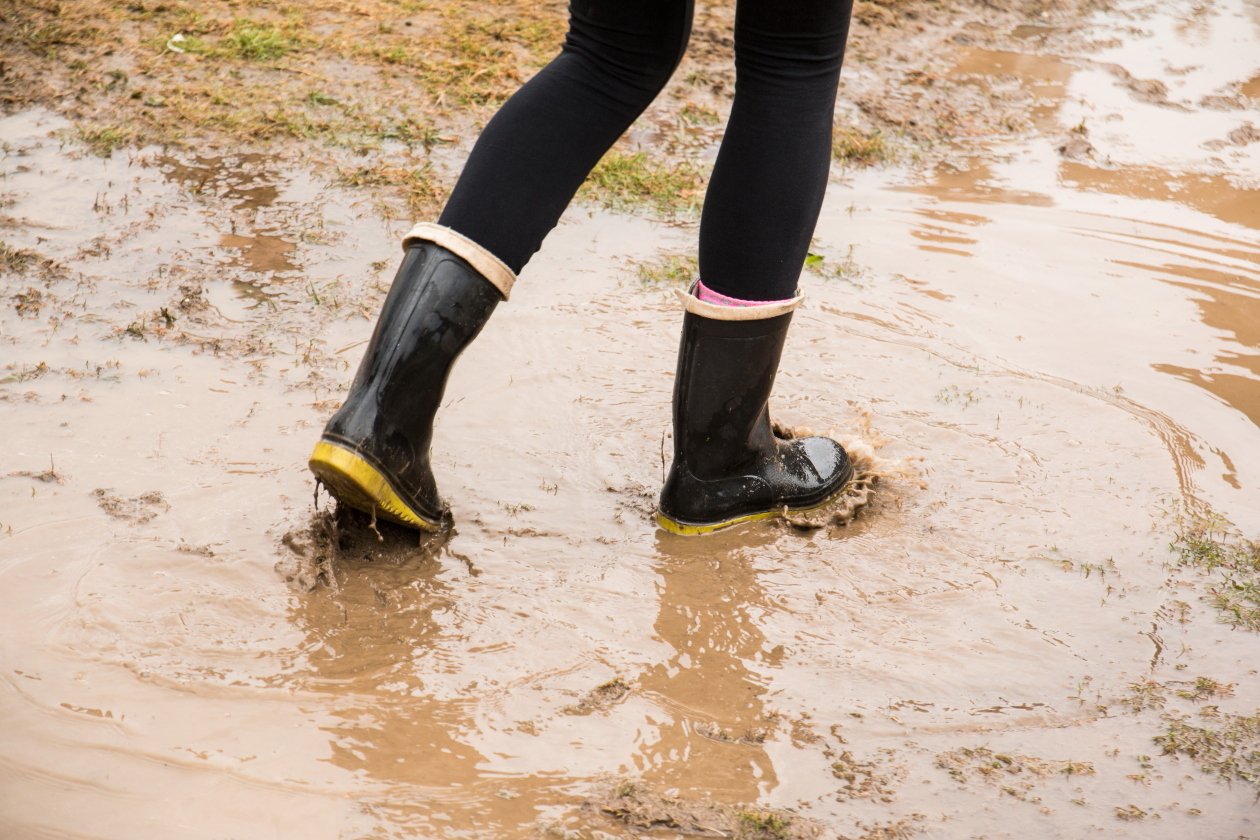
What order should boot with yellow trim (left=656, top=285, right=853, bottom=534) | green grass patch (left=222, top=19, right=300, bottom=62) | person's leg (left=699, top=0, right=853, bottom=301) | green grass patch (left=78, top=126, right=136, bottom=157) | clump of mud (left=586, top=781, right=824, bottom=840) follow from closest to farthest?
clump of mud (left=586, top=781, right=824, bottom=840)
person's leg (left=699, top=0, right=853, bottom=301)
boot with yellow trim (left=656, top=285, right=853, bottom=534)
green grass patch (left=78, top=126, right=136, bottom=157)
green grass patch (left=222, top=19, right=300, bottom=62)

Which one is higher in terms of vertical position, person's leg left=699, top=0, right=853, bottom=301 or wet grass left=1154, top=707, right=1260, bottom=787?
person's leg left=699, top=0, right=853, bottom=301

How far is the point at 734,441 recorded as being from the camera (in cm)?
197

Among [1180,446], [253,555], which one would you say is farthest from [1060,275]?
[253,555]

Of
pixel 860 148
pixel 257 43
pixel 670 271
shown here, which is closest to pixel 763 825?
pixel 670 271

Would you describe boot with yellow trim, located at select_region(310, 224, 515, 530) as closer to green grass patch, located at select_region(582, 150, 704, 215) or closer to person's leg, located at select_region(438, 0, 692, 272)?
person's leg, located at select_region(438, 0, 692, 272)

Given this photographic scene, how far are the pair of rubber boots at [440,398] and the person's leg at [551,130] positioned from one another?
5 cm

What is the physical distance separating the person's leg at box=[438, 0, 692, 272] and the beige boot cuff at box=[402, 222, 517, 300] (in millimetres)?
13

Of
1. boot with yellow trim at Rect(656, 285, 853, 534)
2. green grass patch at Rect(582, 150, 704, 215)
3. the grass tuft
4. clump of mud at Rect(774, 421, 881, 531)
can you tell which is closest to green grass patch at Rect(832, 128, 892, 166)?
green grass patch at Rect(582, 150, 704, 215)

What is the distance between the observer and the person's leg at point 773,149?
1.65 meters

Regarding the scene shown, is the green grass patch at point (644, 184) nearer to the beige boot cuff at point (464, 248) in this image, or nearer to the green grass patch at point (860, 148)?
the green grass patch at point (860, 148)

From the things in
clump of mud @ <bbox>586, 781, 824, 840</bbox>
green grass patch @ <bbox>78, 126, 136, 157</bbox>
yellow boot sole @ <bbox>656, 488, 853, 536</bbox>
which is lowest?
yellow boot sole @ <bbox>656, 488, 853, 536</bbox>

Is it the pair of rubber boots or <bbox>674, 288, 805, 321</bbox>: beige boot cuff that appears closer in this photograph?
the pair of rubber boots

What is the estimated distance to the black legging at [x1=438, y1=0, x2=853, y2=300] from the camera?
1655 millimetres

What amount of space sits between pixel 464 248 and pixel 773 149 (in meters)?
0.49
